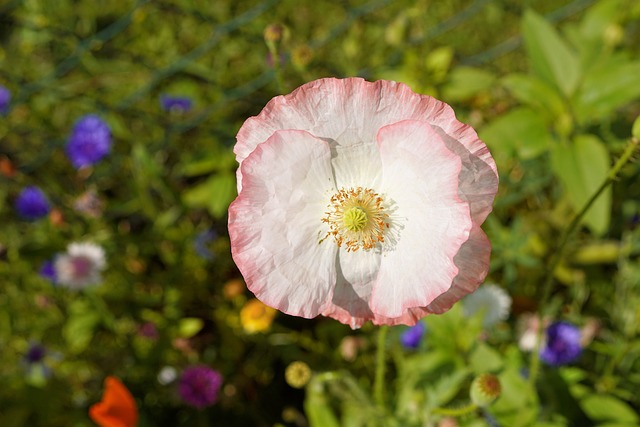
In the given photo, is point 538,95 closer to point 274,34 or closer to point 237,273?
point 274,34

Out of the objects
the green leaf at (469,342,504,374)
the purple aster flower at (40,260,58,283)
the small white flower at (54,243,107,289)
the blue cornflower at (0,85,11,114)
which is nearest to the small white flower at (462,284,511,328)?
the green leaf at (469,342,504,374)

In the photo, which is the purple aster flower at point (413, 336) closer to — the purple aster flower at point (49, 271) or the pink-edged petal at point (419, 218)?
the pink-edged petal at point (419, 218)

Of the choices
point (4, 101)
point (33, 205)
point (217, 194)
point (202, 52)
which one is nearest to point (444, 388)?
point (217, 194)

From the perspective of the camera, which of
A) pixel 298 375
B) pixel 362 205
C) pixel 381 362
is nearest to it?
pixel 362 205

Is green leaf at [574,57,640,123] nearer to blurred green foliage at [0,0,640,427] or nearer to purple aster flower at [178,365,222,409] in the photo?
blurred green foliage at [0,0,640,427]

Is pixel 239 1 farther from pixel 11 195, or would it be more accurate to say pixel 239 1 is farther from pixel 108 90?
pixel 11 195

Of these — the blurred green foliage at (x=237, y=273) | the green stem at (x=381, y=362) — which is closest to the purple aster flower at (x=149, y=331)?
the blurred green foliage at (x=237, y=273)

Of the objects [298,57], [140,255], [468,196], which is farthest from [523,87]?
[140,255]
